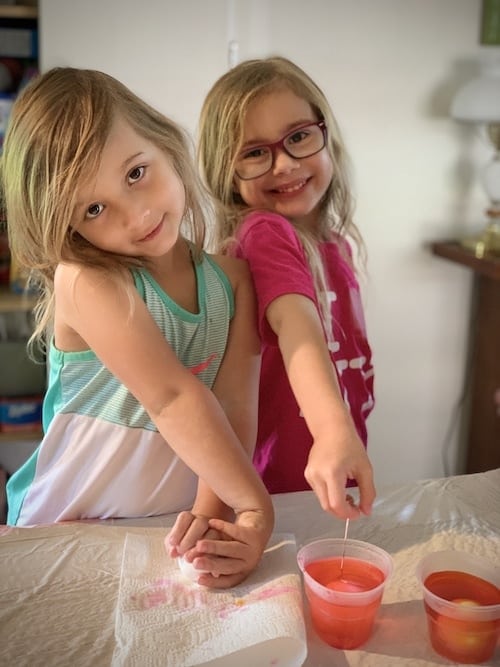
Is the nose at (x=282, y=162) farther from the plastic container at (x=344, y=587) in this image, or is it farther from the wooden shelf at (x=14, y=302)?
the wooden shelf at (x=14, y=302)

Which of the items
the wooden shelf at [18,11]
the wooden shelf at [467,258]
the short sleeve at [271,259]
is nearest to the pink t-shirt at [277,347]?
the short sleeve at [271,259]

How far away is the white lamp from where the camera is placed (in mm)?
1967

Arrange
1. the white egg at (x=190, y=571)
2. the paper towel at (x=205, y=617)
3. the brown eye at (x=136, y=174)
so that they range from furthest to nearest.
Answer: the brown eye at (x=136, y=174) → the white egg at (x=190, y=571) → the paper towel at (x=205, y=617)

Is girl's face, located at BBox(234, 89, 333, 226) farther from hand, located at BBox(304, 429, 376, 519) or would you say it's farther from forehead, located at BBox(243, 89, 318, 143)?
hand, located at BBox(304, 429, 376, 519)

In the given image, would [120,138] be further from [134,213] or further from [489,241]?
[489,241]

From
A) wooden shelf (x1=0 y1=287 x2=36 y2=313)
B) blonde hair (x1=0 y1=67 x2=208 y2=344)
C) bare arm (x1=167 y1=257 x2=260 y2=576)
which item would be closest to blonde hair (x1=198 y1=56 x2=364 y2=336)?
bare arm (x1=167 y1=257 x2=260 y2=576)

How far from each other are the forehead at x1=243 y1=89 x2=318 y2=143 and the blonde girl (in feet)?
0.52

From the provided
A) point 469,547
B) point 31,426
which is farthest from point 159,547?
point 31,426

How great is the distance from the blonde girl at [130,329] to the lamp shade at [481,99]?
121cm

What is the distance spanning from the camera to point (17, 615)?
71cm

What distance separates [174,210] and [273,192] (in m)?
0.29

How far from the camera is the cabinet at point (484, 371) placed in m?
2.22

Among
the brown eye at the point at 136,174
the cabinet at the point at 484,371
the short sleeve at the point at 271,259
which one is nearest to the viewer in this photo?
the brown eye at the point at 136,174

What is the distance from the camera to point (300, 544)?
85 centimetres
